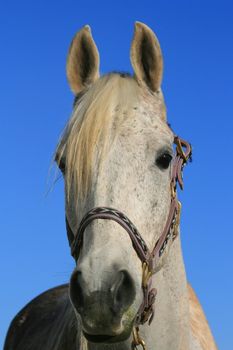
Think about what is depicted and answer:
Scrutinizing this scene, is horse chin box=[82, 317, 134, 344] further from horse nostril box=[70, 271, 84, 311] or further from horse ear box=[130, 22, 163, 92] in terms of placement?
horse ear box=[130, 22, 163, 92]

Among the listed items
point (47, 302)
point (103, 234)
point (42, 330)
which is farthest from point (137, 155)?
point (47, 302)

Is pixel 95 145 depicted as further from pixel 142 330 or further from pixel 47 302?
pixel 47 302

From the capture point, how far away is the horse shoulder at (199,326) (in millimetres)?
5605

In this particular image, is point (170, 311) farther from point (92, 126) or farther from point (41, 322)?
point (41, 322)

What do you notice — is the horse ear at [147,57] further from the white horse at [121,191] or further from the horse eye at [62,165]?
the horse eye at [62,165]

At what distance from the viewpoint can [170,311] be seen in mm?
4695

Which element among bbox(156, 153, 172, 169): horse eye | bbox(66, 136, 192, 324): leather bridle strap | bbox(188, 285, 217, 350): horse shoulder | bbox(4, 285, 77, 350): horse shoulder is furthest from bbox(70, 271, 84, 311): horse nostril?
bbox(188, 285, 217, 350): horse shoulder

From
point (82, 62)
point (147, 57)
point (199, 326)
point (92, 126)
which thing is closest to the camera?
point (92, 126)

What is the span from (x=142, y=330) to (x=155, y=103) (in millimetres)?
1620

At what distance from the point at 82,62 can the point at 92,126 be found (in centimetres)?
104

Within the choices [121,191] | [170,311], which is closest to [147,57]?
[121,191]

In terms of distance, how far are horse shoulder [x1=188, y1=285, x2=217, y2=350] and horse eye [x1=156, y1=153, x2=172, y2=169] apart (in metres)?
1.62

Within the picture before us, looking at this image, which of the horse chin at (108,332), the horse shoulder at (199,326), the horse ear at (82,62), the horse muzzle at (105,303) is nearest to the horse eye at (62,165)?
the horse ear at (82,62)

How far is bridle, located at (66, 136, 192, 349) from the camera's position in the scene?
4.10 m
